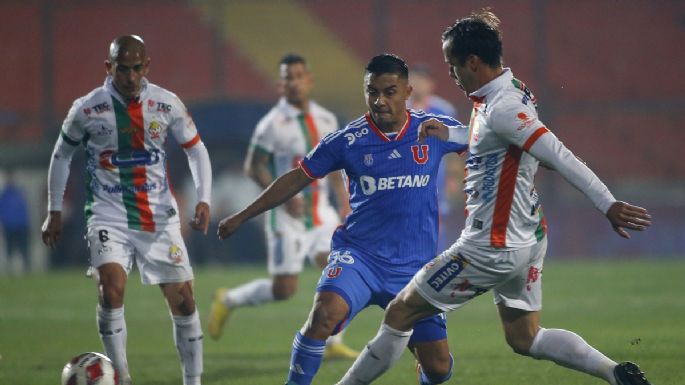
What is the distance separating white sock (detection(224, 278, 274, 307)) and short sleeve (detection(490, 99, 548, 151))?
5219 millimetres

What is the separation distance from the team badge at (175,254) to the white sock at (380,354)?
1592 millimetres

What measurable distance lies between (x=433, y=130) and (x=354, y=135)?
468 millimetres

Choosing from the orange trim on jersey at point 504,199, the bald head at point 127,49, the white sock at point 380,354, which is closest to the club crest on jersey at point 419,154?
the orange trim on jersey at point 504,199

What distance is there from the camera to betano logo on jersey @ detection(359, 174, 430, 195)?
6926mm

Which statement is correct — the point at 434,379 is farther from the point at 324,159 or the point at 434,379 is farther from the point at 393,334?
the point at 324,159

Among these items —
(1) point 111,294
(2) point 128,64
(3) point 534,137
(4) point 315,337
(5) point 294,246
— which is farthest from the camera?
(5) point 294,246

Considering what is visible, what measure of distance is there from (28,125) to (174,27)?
479 centimetres

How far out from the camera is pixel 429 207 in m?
7.04

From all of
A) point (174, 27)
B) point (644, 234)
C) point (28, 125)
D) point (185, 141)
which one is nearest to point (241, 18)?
point (174, 27)

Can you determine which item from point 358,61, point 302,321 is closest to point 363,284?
point 302,321

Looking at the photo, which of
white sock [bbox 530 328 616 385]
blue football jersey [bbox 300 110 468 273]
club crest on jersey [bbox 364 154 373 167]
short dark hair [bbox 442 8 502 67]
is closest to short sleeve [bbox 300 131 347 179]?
blue football jersey [bbox 300 110 468 273]

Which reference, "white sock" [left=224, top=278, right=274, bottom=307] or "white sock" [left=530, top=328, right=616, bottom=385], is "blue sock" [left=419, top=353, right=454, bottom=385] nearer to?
"white sock" [left=530, top=328, right=616, bottom=385]

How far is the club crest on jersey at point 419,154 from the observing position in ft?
22.9

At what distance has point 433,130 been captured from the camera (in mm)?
6820
